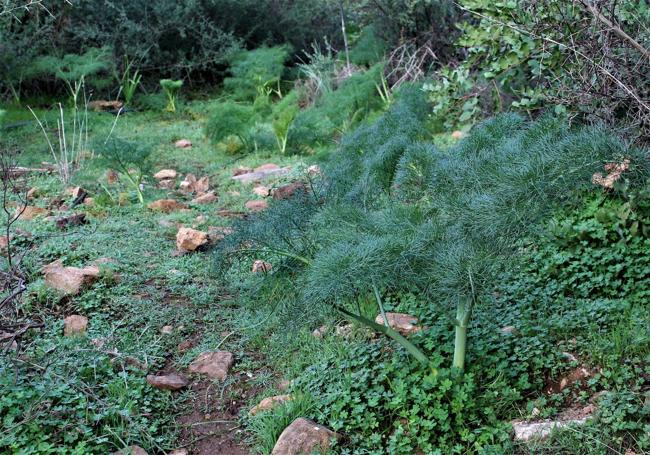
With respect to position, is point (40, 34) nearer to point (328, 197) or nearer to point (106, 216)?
point (106, 216)

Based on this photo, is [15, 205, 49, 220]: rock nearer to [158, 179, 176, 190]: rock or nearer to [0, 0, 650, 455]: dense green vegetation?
[0, 0, 650, 455]: dense green vegetation

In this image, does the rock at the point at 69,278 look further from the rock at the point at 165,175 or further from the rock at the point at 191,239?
the rock at the point at 165,175

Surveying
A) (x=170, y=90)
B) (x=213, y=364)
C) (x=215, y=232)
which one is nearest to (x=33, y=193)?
(x=215, y=232)

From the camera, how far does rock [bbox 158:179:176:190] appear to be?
23.5 ft

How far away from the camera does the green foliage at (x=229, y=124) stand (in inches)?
331

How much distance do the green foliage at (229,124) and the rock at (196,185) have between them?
51.8 inches

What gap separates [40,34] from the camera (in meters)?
11.0

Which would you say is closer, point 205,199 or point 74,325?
point 74,325

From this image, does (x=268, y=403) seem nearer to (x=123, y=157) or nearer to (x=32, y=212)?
(x=32, y=212)

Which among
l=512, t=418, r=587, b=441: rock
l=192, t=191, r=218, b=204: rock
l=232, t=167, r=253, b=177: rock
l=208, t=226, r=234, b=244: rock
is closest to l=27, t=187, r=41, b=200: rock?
l=192, t=191, r=218, b=204: rock

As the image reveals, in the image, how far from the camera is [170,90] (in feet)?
36.9

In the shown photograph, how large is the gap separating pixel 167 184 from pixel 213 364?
376cm

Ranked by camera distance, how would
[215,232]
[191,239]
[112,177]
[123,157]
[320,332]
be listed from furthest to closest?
1. [112,177]
2. [123,157]
3. [215,232]
4. [191,239]
5. [320,332]

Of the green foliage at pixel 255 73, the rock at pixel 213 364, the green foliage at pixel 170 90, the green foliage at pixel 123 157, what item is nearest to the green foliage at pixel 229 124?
the green foliage at pixel 123 157
